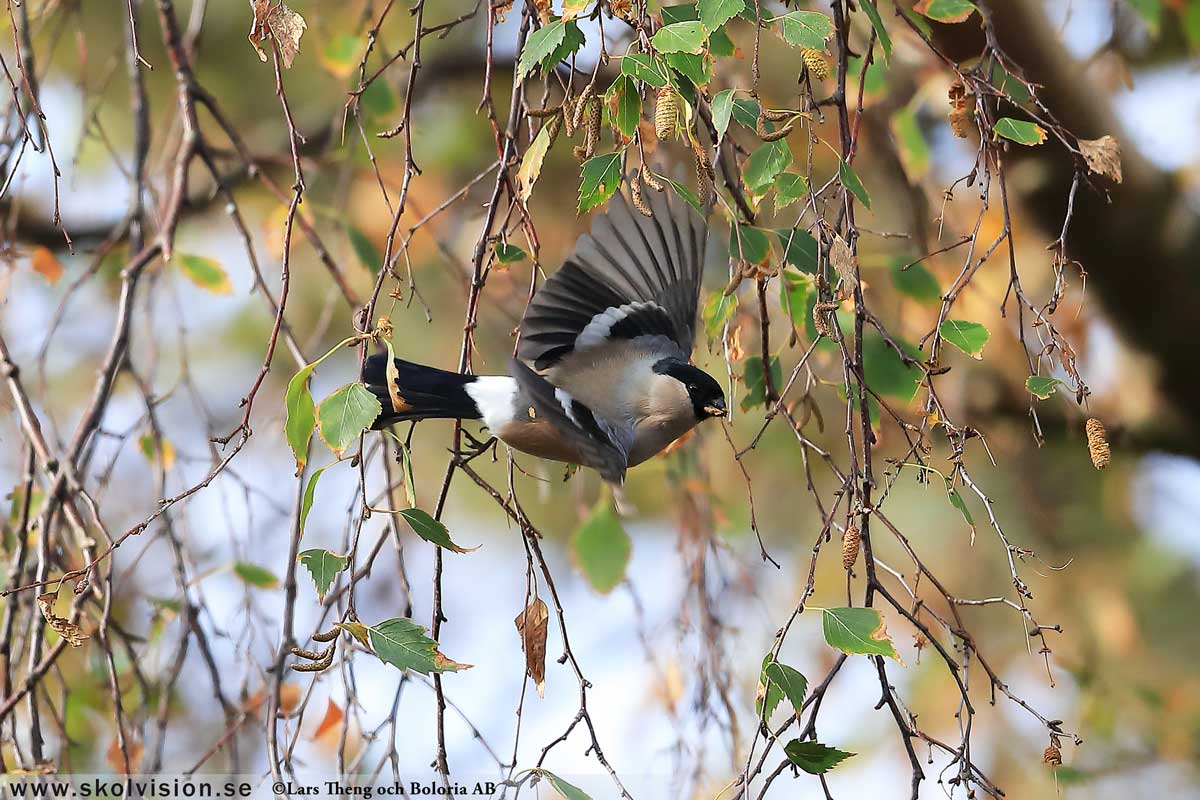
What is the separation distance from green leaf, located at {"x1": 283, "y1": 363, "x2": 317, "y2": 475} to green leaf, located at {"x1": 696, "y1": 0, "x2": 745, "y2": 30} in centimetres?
51

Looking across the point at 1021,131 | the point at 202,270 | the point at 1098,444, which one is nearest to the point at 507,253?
the point at 1021,131

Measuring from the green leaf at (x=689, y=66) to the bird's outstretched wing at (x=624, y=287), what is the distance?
55 centimetres

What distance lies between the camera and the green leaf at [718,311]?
140 centimetres

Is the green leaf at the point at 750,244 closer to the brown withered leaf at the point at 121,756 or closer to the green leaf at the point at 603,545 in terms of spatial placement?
the green leaf at the point at 603,545

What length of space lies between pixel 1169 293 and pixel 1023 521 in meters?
1.27

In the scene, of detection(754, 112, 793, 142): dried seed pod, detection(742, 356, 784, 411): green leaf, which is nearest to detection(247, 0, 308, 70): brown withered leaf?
detection(754, 112, 793, 142): dried seed pod

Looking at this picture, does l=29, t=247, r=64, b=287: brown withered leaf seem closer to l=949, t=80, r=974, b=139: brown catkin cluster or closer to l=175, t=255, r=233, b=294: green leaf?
l=175, t=255, r=233, b=294: green leaf

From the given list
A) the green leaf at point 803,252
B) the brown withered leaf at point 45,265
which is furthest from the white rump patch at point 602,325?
the brown withered leaf at point 45,265

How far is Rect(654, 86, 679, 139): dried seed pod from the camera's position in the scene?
1.11 meters

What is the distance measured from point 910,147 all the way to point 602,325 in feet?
Answer: 2.63

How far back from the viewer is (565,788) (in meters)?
1.14

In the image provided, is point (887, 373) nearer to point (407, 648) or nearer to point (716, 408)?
point (716, 408)

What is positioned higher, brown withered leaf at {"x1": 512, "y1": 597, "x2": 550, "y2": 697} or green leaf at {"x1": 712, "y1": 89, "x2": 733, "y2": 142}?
green leaf at {"x1": 712, "y1": 89, "x2": 733, "y2": 142}

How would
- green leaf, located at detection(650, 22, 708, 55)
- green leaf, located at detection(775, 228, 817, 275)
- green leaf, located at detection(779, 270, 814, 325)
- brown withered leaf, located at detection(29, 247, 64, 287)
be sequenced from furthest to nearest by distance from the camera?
1. brown withered leaf, located at detection(29, 247, 64, 287)
2. green leaf, located at detection(779, 270, 814, 325)
3. green leaf, located at detection(775, 228, 817, 275)
4. green leaf, located at detection(650, 22, 708, 55)
